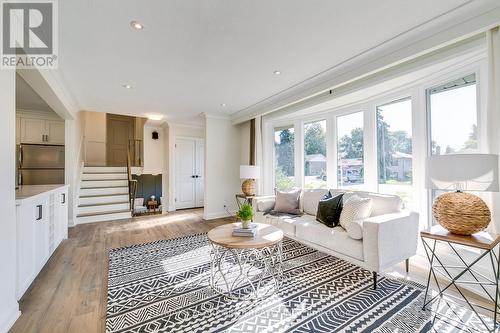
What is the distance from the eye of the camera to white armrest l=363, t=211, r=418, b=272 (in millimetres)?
2133

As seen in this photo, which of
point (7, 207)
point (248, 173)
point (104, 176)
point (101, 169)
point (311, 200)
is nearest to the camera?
point (7, 207)

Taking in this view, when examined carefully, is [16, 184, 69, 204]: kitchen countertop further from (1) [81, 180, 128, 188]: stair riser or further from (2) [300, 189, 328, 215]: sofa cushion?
(2) [300, 189, 328, 215]: sofa cushion

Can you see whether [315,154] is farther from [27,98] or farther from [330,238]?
[27,98]

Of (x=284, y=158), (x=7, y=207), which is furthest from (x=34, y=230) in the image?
(x=284, y=158)

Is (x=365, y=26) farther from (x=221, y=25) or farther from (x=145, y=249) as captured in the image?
(x=145, y=249)

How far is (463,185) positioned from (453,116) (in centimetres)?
129

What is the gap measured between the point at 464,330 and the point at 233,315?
5.66ft

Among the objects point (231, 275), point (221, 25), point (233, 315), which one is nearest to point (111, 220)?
point (231, 275)

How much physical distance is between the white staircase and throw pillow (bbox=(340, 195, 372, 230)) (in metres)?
5.04

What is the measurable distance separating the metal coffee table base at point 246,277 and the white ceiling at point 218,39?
2101 millimetres

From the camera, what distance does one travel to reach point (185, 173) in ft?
21.7

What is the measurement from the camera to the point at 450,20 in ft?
6.41

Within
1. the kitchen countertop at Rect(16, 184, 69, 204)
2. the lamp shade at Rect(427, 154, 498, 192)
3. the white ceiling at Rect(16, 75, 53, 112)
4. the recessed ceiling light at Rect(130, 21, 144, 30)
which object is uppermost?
the white ceiling at Rect(16, 75, 53, 112)

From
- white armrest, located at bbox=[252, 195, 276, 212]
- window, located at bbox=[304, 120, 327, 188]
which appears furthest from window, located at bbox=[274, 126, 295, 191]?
Result: white armrest, located at bbox=[252, 195, 276, 212]
